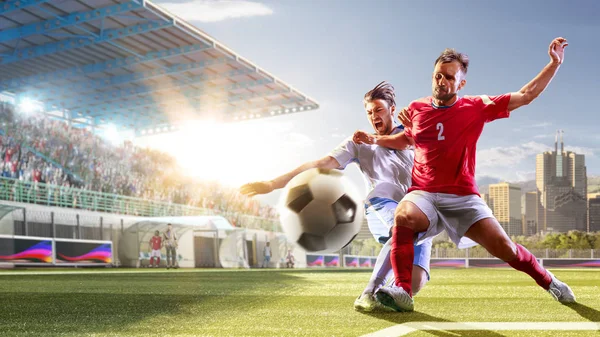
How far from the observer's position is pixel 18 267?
18.7 metres

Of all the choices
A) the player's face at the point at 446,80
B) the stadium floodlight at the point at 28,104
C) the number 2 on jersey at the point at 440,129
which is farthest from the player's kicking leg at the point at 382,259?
the stadium floodlight at the point at 28,104

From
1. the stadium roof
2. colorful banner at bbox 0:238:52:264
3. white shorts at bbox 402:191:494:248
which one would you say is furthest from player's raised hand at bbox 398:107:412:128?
the stadium roof

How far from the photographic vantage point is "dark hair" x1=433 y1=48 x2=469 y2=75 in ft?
14.5

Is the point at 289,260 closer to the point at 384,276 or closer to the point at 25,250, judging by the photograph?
the point at 25,250

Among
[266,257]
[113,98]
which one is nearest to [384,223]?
[266,257]

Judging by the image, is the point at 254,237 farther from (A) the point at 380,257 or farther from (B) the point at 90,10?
(A) the point at 380,257

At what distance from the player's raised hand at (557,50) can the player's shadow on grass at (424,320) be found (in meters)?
1.86

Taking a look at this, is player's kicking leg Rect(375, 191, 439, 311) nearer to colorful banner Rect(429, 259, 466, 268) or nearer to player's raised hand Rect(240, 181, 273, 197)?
player's raised hand Rect(240, 181, 273, 197)

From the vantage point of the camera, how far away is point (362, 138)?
4734 millimetres

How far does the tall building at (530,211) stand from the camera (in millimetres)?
157325

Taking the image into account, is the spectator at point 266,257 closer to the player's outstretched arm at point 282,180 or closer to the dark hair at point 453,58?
the player's outstretched arm at point 282,180

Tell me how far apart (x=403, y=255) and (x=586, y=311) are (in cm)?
146

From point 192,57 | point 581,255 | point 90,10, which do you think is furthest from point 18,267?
point 581,255

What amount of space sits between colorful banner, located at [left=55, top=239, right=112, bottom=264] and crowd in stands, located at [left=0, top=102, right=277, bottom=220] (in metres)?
3.85
